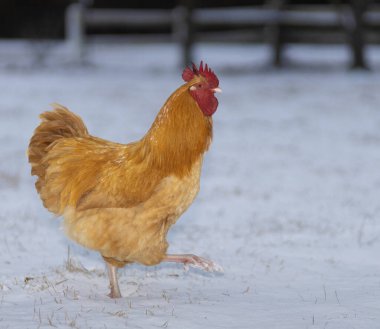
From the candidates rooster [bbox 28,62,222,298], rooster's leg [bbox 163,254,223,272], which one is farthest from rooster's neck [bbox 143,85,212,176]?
rooster's leg [bbox 163,254,223,272]

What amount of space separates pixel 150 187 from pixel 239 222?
366 centimetres

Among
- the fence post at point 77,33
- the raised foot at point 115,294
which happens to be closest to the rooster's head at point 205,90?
the raised foot at point 115,294

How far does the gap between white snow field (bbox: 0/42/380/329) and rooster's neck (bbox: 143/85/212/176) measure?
1046 mm

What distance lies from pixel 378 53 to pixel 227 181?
1747 cm

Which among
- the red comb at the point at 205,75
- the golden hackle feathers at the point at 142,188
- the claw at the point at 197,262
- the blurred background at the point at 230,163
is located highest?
the red comb at the point at 205,75

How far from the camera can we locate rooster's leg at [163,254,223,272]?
5.59 meters

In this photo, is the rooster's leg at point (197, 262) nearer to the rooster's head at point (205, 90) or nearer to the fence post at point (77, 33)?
the rooster's head at point (205, 90)

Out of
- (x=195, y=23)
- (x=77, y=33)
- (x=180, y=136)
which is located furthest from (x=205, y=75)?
(x=77, y=33)

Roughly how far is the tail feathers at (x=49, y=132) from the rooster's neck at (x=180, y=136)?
0.94 metres

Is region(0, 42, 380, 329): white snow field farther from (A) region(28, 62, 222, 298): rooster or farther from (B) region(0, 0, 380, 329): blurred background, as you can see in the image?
(A) region(28, 62, 222, 298): rooster

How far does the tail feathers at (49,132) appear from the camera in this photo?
6172 mm

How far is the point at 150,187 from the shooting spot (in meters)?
5.55

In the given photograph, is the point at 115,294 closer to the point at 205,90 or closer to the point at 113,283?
the point at 113,283

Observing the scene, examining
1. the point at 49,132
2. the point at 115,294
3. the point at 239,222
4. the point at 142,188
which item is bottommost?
the point at 239,222
